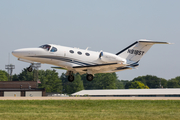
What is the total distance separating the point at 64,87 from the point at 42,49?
380 feet

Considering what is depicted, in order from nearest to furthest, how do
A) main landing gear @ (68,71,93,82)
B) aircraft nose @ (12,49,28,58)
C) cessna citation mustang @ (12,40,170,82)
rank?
aircraft nose @ (12,49,28,58)
cessna citation mustang @ (12,40,170,82)
main landing gear @ (68,71,93,82)

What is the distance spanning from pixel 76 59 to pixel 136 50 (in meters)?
8.58

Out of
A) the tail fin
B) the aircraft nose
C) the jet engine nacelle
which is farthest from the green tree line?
the aircraft nose

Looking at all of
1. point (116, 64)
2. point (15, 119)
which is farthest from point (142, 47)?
point (15, 119)

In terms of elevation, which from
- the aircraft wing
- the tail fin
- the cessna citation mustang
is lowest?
the aircraft wing

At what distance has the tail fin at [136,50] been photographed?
38469 mm

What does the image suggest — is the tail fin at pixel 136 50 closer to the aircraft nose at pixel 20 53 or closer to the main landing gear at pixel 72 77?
the main landing gear at pixel 72 77

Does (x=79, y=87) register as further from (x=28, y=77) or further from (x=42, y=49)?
(x=42, y=49)

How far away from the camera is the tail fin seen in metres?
38.5

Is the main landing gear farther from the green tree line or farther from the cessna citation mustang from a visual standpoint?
the green tree line

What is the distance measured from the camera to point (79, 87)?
144 meters

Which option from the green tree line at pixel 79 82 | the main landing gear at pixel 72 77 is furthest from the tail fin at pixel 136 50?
the green tree line at pixel 79 82

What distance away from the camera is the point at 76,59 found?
113ft

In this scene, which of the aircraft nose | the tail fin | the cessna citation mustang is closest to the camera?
the aircraft nose
